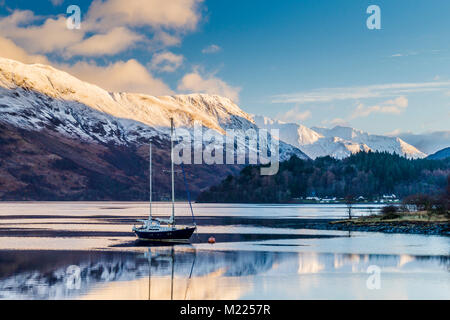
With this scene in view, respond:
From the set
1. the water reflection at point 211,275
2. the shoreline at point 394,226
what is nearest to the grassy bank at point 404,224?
the shoreline at point 394,226

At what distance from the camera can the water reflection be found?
3969 centimetres

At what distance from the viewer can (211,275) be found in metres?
48.0

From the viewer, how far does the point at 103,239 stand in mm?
80312

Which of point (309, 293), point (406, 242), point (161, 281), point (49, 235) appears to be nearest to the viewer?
point (309, 293)

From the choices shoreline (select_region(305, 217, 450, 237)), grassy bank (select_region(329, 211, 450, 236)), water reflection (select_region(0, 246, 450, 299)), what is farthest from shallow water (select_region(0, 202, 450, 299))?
grassy bank (select_region(329, 211, 450, 236))

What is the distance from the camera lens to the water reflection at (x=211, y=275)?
3969 centimetres

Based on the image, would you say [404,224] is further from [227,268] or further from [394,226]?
[227,268]

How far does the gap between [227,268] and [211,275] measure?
162 inches

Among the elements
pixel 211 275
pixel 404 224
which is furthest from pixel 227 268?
pixel 404 224

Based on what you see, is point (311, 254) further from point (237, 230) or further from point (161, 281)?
point (237, 230)

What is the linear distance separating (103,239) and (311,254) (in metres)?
30.3
